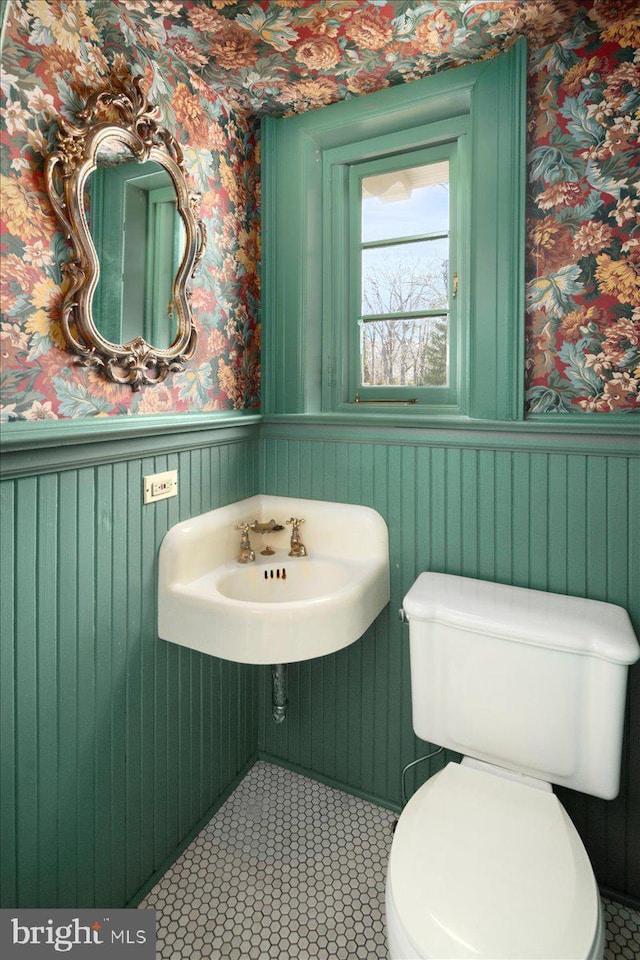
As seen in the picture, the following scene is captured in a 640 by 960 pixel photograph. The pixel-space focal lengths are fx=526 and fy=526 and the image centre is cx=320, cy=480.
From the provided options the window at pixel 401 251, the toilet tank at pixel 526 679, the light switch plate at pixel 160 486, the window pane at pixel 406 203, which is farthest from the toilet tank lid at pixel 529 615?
the window pane at pixel 406 203

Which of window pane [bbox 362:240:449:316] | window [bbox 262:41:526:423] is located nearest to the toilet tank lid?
window [bbox 262:41:526:423]

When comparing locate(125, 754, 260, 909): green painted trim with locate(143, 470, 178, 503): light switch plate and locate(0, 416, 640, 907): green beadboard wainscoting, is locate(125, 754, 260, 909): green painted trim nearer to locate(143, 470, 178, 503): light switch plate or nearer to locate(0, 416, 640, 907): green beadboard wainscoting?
locate(0, 416, 640, 907): green beadboard wainscoting

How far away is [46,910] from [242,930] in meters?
0.49

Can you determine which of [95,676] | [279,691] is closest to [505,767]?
[279,691]

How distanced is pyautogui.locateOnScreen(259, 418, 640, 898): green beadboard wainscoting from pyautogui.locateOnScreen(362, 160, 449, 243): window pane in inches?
26.4

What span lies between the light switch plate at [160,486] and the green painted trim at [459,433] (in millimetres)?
479

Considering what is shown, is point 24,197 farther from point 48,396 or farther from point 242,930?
point 242,930

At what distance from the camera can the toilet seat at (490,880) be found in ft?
2.89

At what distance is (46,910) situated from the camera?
1.19 meters

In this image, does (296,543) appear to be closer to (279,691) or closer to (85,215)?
(279,691)

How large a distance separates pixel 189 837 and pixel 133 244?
1738 millimetres

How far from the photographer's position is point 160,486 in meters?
1.46

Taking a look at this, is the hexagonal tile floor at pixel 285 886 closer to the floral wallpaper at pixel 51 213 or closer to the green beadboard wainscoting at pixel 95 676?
the green beadboard wainscoting at pixel 95 676

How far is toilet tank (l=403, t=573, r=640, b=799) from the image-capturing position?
1193 mm
